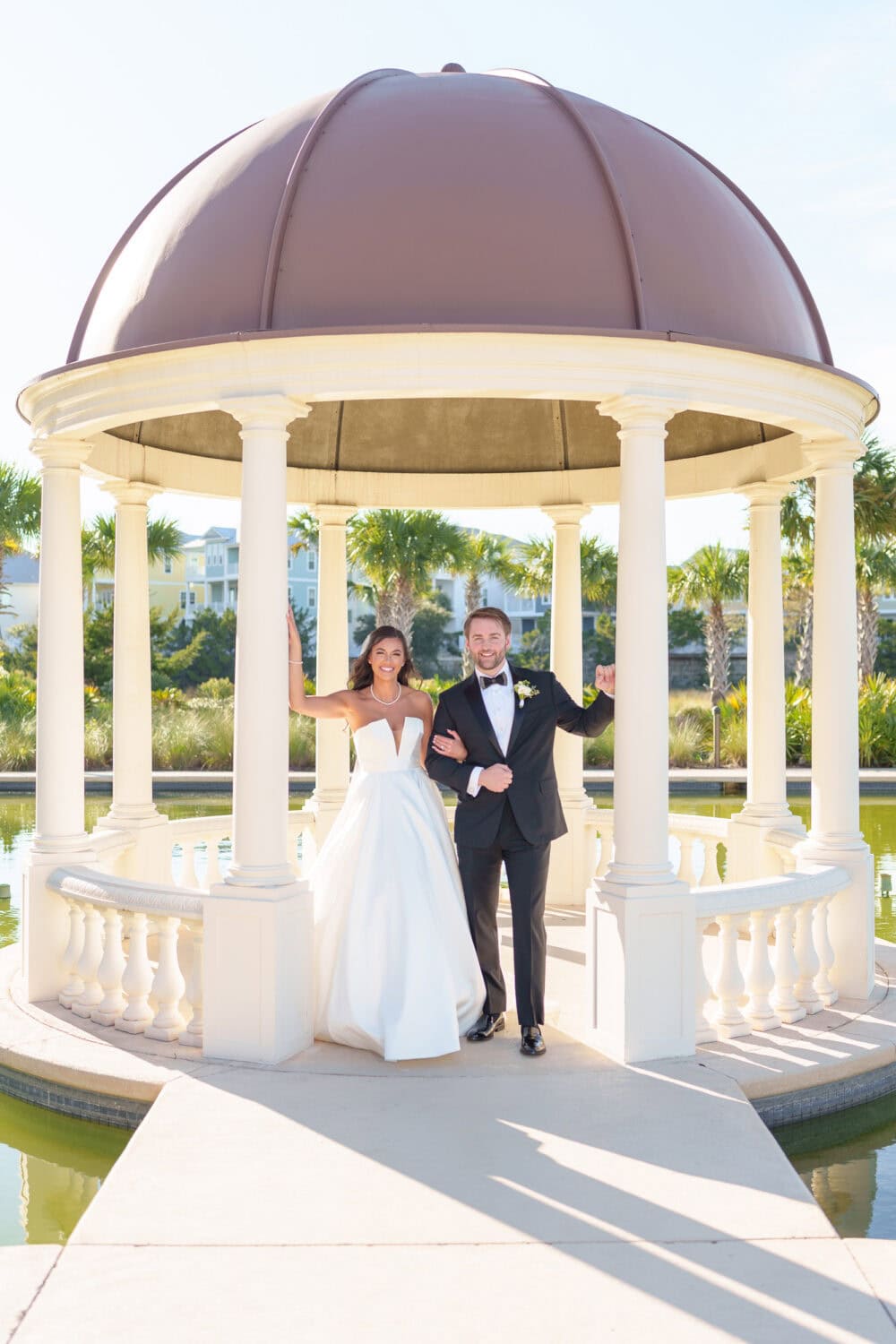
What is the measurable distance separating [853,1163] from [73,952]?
482cm

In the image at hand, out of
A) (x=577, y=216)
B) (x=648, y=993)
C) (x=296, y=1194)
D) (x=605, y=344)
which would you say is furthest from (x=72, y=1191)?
(x=577, y=216)

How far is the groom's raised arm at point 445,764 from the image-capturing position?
7.16 m

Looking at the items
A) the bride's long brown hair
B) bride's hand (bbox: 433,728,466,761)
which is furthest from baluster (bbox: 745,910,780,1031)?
the bride's long brown hair

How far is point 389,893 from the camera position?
723cm

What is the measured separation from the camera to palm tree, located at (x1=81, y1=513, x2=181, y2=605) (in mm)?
35531

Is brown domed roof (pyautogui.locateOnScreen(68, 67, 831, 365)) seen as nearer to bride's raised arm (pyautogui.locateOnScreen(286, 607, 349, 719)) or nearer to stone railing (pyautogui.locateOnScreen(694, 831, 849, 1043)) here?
bride's raised arm (pyautogui.locateOnScreen(286, 607, 349, 719))

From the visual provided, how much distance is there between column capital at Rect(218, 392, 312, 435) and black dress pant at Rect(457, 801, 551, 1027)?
99.8 inches

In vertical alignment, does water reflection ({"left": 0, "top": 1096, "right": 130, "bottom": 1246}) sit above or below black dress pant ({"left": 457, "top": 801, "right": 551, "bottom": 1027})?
below

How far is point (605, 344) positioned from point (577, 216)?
0.81 metres

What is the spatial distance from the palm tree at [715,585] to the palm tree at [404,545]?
7.60 meters

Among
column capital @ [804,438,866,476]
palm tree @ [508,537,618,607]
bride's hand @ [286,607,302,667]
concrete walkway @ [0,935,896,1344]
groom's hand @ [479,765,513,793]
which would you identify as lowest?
concrete walkway @ [0,935,896,1344]

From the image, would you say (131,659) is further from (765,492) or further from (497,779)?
(765,492)

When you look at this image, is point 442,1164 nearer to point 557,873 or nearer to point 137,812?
point 137,812

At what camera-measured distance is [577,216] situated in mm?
7191
